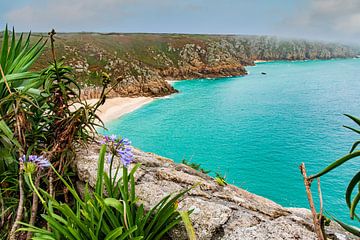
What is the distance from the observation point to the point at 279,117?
32.0m

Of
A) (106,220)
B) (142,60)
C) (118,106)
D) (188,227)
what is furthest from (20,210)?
(142,60)

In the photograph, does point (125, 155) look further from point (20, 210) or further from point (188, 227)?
point (20, 210)

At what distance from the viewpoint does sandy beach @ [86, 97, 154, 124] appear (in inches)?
1260

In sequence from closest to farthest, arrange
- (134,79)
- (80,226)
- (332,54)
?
(80,226)
(134,79)
(332,54)

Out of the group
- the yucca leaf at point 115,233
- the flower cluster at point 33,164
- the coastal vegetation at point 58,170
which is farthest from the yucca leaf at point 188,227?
the flower cluster at point 33,164

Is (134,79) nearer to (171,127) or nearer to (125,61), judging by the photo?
(125,61)

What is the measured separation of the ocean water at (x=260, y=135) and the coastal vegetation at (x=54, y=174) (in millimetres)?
12395

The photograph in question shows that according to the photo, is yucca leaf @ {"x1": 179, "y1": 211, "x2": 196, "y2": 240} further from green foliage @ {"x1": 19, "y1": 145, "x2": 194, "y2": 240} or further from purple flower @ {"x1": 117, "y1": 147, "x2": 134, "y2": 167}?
purple flower @ {"x1": 117, "y1": 147, "x2": 134, "y2": 167}

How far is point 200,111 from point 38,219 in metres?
33.9

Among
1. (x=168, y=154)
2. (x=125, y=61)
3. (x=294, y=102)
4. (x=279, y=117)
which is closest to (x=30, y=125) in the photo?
(x=168, y=154)

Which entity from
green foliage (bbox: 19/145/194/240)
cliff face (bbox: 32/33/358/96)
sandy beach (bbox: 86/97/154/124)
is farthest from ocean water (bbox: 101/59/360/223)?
green foliage (bbox: 19/145/194/240)

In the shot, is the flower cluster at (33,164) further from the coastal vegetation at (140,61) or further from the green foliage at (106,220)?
the coastal vegetation at (140,61)

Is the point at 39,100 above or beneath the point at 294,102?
above

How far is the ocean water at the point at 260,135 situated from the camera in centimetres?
1633
